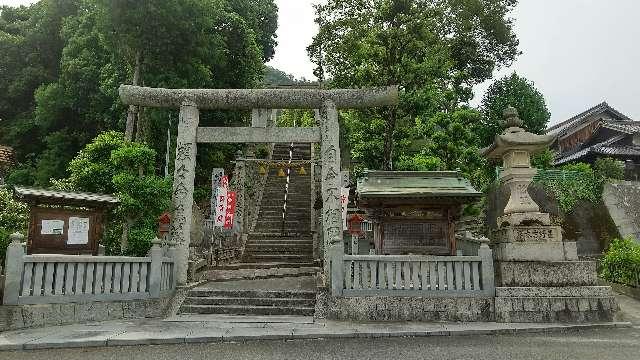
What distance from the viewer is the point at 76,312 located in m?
8.52

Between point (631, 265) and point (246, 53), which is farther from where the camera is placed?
point (246, 53)

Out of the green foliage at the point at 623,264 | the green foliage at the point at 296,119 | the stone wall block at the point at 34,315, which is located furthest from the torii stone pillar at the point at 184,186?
the green foliage at the point at 296,119

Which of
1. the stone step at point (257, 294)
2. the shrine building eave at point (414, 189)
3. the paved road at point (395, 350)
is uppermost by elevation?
the shrine building eave at point (414, 189)

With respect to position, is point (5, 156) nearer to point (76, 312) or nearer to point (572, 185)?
point (76, 312)

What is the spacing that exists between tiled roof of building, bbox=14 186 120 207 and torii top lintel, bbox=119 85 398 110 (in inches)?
134

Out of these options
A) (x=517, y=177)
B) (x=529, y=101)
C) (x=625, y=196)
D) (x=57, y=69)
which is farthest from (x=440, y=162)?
(x=57, y=69)

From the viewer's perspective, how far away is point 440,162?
18.3m

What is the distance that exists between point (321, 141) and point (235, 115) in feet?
46.0

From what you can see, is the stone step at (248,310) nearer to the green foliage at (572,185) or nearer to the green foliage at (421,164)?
the green foliage at (421,164)

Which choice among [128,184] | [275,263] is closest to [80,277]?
[128,184]

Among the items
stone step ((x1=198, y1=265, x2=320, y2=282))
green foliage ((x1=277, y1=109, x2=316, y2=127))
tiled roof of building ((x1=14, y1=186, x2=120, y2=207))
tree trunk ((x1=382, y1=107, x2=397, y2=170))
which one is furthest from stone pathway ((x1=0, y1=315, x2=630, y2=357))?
green foliage ((x1=277, y1=109, x2=316, y2=127))

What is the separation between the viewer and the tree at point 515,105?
27031 mm

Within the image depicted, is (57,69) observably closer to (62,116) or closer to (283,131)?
(62,116)

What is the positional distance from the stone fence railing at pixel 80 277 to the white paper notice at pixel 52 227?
882mm
